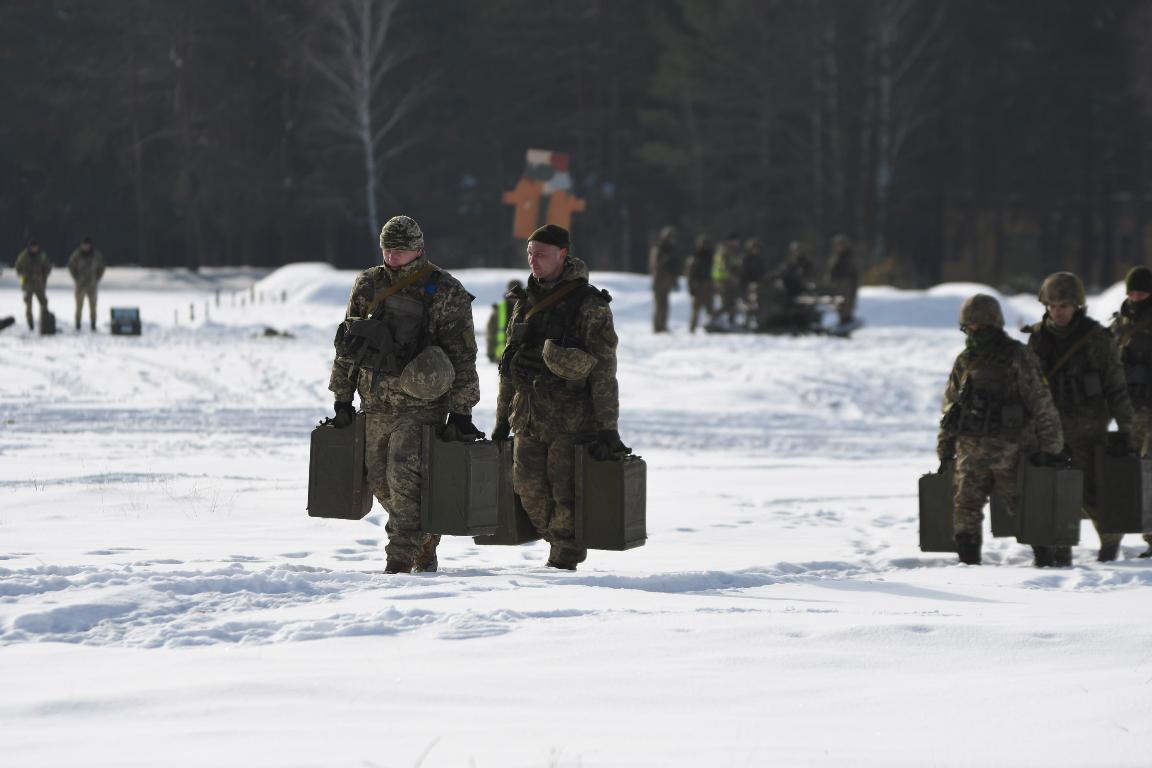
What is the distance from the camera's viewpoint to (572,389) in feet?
27.6

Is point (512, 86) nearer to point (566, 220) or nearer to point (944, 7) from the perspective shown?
point (944, 7)

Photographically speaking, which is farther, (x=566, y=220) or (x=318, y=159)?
(x=318, y=159)

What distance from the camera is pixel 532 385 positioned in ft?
27.7

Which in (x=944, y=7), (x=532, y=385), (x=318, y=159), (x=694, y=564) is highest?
(x=944, y=7)

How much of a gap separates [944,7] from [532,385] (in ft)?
151

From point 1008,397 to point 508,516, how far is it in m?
2.65

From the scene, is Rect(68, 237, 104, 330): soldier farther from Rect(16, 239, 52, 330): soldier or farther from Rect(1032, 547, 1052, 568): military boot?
Rect(1032, 547, 1052, 568): military boot

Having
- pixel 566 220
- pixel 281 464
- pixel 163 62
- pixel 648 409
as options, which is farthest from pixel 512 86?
pixel 281 464

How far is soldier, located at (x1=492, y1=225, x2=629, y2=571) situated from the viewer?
827 centimetres

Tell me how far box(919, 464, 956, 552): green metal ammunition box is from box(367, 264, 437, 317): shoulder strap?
309 centimetres

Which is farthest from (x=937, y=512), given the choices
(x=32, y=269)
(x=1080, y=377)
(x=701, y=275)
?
(x=32, y=269)

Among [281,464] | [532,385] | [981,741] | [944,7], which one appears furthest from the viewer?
[944,7]

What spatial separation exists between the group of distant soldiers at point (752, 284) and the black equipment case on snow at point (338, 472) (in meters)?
20.5

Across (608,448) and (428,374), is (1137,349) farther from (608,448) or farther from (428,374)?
(428,374)
